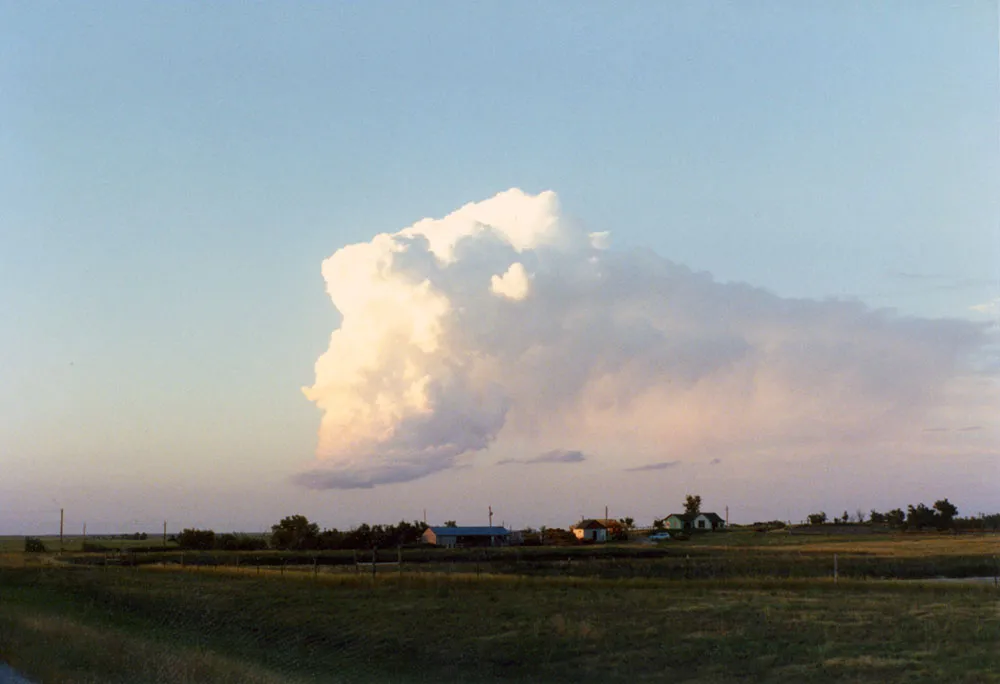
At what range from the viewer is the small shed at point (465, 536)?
136625mm

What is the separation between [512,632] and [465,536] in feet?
352

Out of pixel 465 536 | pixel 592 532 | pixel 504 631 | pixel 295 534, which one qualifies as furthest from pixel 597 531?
pixel 504 631

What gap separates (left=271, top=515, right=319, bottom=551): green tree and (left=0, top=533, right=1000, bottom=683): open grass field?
3143 inches

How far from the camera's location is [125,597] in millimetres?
47844

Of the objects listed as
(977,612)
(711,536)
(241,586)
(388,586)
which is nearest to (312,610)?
(388,586)

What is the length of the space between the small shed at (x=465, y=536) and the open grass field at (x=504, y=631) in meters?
87.2

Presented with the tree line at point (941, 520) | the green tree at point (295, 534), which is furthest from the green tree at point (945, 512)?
the green tree at point (295, 534)

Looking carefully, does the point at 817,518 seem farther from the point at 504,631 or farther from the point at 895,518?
the point at 504,631

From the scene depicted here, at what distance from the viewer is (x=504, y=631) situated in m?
32.3

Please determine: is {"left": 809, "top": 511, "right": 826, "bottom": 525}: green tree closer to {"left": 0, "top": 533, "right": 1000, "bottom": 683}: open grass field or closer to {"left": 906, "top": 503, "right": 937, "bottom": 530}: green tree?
{"left": 906, "top": 503, "right": 937, "bottom": 530}: green tree

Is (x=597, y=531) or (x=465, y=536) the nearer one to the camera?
(x=465, y=536)

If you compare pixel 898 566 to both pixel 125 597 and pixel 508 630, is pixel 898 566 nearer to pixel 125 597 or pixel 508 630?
pixel 508 630

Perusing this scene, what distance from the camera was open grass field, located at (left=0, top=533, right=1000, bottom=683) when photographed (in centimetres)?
2548

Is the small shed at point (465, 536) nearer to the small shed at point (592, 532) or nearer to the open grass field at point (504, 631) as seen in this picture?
the small shed at point (592, 532)
